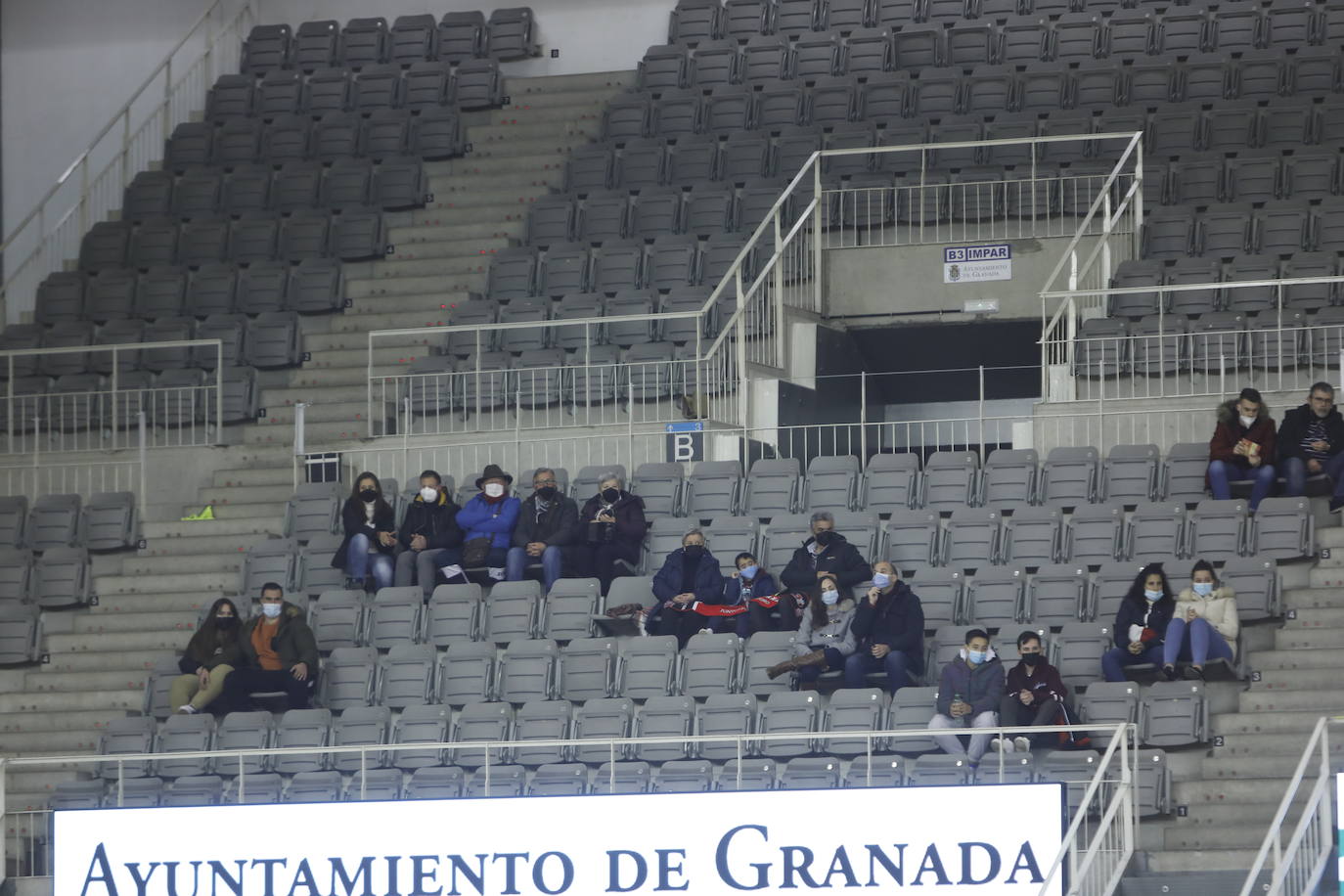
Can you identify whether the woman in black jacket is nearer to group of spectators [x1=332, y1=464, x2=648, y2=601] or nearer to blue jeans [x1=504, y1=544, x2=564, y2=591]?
group of spectators [x1=332, y1=464, x2=648, y2=601]

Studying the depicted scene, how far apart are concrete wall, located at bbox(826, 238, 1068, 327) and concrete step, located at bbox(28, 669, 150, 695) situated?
7029 millimetres

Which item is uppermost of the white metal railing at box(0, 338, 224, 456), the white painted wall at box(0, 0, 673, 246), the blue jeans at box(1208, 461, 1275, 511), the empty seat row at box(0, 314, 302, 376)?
the white painted wall at box(0, 0, 673, 246)

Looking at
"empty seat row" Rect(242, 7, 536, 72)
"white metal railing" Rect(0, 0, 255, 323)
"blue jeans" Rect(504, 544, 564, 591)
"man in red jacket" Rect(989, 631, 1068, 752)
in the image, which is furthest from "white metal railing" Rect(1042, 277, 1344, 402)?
"white metal railing" Rect(0, 0, 255, 323)

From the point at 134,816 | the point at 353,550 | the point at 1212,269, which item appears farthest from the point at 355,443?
the point at 1212,269

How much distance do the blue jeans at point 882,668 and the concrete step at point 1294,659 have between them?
216 centimetres

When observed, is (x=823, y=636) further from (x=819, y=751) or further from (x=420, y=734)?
(x=420, y=734)

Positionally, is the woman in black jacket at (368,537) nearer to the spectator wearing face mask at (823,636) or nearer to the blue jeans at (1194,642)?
the spectator wearing face mask at (823,636)

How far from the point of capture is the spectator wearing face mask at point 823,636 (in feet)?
47.0

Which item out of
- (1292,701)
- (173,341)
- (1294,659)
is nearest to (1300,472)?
(1294,659)

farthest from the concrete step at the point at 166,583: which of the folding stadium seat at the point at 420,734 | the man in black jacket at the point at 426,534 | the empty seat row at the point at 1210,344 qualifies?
the empty seat row at the point at 1210,344

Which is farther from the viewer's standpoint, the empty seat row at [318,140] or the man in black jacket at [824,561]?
the empty seat row at [318,140]

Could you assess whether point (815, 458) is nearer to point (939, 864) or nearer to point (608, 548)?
point (608, 548)

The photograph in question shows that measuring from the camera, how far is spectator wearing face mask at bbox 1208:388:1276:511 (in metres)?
15.2

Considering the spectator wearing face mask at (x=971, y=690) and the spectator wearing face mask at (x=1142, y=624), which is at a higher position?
the spectator wearing face mask at (x=1142, y=624)
